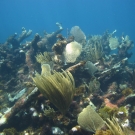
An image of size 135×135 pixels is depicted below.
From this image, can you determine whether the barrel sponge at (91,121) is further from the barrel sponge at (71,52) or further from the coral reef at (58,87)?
the barrel sponge at (71,52)

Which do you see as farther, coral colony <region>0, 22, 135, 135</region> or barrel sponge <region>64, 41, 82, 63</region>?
barrel sponge <region>64, 41, 82, 63</region>

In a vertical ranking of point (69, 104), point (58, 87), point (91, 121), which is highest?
point (58, 87)

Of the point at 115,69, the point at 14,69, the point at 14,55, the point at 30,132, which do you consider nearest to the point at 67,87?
the point at 30,132

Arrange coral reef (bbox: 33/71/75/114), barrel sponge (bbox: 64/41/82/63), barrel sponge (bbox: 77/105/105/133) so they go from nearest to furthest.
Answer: barrel sponge (bbox: 77/105/105/133), coral reef (bbox: 33/71/75/114), barrel sponge (bbox: 64/41/82/63)

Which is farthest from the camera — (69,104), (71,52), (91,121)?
(71,52)

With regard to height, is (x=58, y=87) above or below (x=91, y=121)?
above

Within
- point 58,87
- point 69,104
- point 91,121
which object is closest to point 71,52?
point 69,104

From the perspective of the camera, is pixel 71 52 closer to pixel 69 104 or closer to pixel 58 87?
pixel 69 104

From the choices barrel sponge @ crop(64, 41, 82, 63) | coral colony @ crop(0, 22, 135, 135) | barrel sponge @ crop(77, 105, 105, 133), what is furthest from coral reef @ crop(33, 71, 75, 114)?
barrel sponge @ crop(64, 41, 82, 63)

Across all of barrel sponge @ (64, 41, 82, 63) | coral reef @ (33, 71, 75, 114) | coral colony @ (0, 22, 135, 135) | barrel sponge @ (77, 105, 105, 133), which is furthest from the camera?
barrel sponge @ (64, 41, 82, 63)

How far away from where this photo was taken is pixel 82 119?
4.66 m

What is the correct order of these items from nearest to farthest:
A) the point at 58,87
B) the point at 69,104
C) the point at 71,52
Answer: the point at 58,87, the point at 69,104, the point at 71,52

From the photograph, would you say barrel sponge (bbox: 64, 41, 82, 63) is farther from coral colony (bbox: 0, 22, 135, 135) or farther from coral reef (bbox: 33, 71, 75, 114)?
coral reef (bbox: 33, 71, 75, 114)

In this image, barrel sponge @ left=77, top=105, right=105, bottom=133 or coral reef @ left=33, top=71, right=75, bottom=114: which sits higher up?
coral reef @ left=33, top=71, right=75, bottom=114
